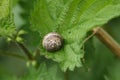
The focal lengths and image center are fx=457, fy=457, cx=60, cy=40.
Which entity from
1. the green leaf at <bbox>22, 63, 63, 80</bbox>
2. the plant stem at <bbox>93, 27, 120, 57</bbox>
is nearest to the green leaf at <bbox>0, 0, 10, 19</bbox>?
the green leaf at <bbox>22, 63, 63, 80</bbox>

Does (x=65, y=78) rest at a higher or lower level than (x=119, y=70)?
higher

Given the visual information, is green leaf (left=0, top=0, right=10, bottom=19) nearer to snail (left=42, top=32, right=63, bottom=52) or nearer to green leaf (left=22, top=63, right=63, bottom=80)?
snail (left=42, top=32, right=63, bottom=52)

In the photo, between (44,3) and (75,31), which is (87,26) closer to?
(75,31)

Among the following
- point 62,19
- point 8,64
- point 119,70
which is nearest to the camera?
point 62,19

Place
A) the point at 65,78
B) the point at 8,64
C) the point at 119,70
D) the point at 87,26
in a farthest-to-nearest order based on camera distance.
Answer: the point at 8,64 → the point at 119,70 → the point at 65,78 → the point at 87,26

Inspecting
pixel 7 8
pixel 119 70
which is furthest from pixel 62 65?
pixel 119 70

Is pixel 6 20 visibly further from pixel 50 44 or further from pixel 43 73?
pixel 43 73

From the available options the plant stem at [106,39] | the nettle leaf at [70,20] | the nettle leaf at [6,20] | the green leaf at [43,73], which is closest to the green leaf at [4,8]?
the nettle leaf at [6,20]
